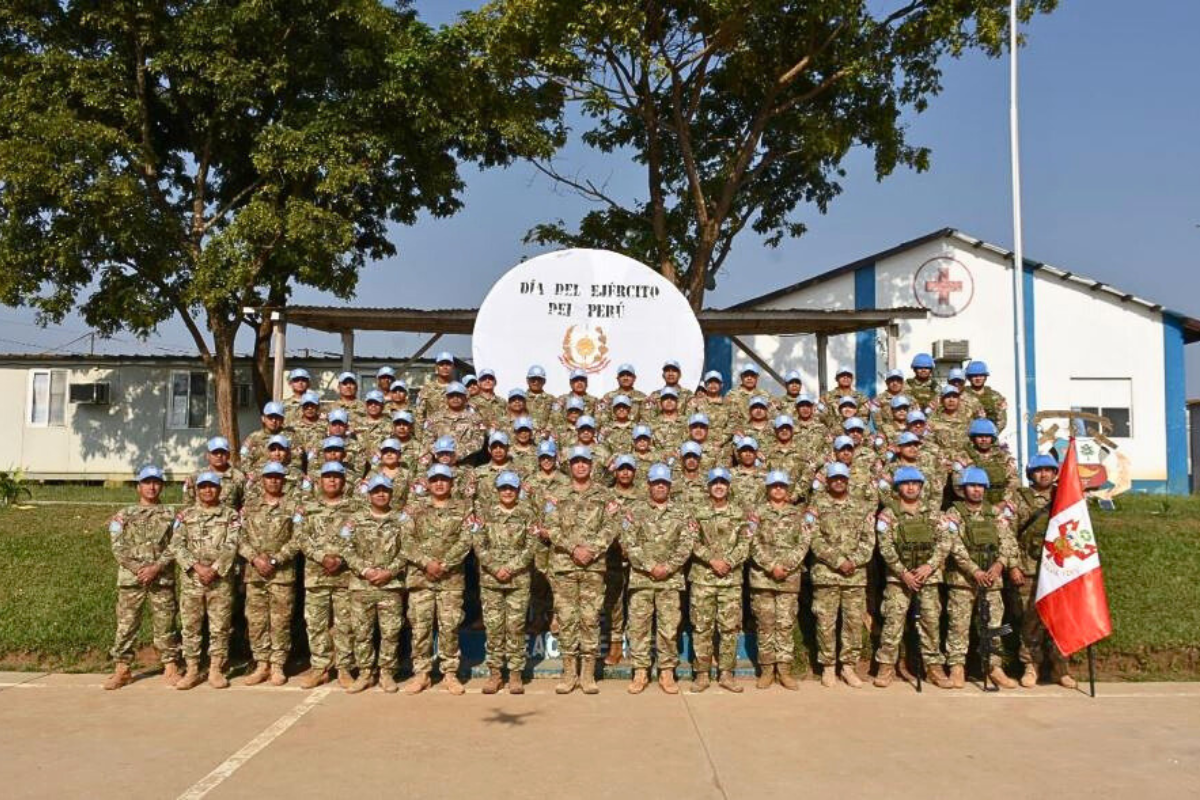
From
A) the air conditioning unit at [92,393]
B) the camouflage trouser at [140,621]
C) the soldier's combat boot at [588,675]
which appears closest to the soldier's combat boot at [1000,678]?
the soldier's combat boot at [588,675]

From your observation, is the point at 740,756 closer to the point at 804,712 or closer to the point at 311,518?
the point at 804,712

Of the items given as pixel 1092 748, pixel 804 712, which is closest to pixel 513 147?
pixel 804 712

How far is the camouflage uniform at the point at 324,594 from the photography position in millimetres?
7613

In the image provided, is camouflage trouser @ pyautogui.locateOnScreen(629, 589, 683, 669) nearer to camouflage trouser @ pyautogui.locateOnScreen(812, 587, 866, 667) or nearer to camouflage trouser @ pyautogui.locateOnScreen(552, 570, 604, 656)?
camouflage trouser @ pyautogui.locateOnScreen(552, 570, 604, 656)

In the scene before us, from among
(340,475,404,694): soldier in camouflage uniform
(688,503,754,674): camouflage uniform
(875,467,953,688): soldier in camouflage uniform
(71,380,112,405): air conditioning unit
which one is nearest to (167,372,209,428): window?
(71,380,112,405): air conditioning unit

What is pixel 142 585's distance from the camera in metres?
7.76

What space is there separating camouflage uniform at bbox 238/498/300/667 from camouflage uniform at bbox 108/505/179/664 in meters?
0.63

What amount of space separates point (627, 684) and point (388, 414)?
3734 millimetres

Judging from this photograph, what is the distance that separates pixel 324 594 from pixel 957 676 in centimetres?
514

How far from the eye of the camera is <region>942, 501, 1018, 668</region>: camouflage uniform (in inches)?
305

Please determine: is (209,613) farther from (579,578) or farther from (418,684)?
(579,578)

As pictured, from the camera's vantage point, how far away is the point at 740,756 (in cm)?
590

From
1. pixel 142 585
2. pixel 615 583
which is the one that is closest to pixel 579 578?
pixel 615 583

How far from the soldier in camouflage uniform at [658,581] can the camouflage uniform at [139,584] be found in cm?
373
